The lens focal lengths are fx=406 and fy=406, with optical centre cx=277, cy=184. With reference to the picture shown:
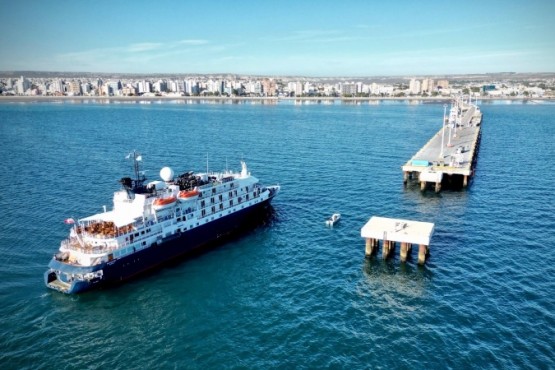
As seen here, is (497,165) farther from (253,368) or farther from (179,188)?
(253,368)

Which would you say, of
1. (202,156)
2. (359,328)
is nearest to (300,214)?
(359,328)

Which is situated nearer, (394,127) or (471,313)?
(471,313)

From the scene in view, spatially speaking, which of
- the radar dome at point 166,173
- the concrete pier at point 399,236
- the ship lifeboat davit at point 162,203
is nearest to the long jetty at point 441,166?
the concrete pier at point 399,236

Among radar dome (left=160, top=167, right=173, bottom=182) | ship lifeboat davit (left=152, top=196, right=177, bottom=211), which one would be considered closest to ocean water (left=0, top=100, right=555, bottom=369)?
ship lifeboat davit (left=152, top=196, right=177, bottom=211)

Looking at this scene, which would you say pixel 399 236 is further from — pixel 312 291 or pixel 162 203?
pixel 162 203

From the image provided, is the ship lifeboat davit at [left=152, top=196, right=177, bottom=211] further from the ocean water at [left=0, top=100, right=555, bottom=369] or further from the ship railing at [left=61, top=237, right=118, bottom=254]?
the ocean water at [left=0, top=100, right=555, bottom=369]

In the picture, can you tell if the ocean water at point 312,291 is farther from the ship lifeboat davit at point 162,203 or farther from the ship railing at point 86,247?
the ship lifeboat davit at point 162,203
